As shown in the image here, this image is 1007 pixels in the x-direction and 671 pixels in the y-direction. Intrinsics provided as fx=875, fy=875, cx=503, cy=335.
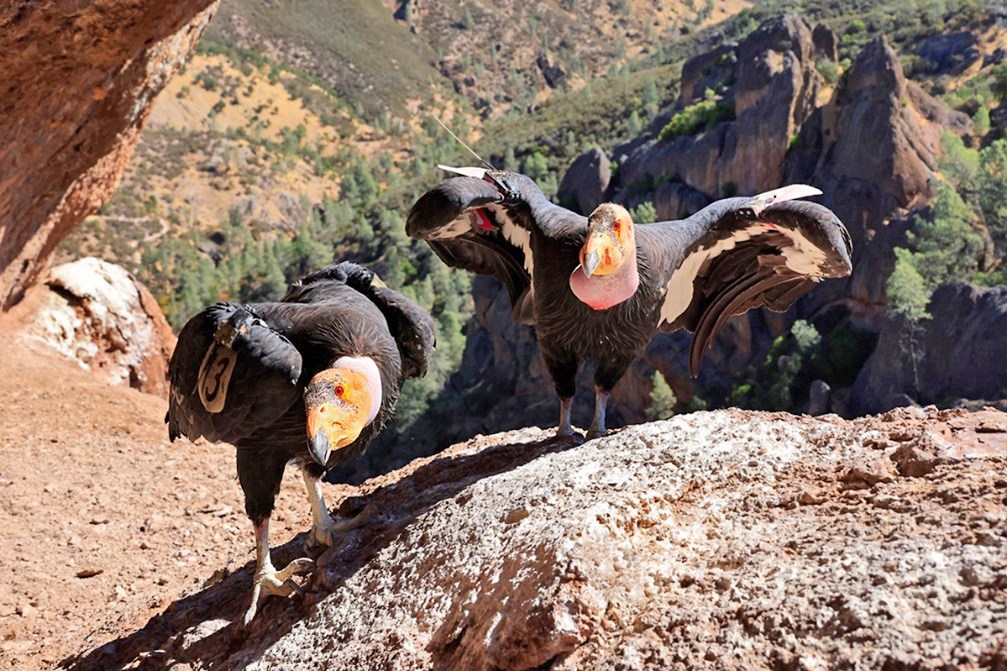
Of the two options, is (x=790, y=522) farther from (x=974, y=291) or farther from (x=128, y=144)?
(x=974, y=291)

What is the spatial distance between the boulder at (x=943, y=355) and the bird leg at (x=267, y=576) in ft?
96.9

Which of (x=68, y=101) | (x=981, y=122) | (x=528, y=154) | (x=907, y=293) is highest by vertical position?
(x=981, y=122)

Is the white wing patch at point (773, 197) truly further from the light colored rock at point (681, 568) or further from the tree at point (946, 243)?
the tree at point (946, 243)

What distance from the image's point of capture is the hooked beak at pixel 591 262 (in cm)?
463

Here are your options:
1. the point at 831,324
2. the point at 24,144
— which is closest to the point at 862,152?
the point at 831,324

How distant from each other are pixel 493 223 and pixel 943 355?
30.7m

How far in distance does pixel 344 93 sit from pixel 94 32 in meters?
122

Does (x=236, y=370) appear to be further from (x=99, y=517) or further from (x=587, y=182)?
(x=587, y=182)

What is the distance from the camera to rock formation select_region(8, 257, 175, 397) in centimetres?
1344

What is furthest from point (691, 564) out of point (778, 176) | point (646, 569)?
point (778, 176)

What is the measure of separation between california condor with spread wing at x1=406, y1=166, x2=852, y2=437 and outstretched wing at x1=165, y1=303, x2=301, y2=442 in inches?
54.4

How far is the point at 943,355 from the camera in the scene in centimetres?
3216

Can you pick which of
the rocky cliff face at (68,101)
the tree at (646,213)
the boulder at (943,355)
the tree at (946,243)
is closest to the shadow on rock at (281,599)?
the rocky cliff face at (68,101)

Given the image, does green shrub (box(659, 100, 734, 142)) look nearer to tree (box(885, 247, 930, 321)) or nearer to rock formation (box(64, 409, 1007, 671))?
tree (box(885, 247, 930, 321))
